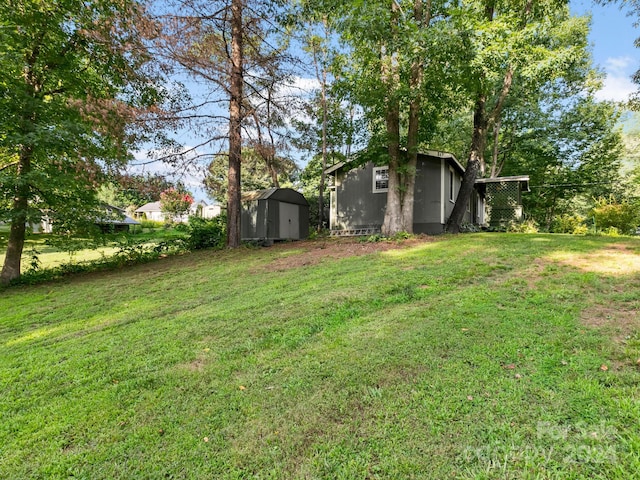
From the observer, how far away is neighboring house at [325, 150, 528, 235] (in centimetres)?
1206

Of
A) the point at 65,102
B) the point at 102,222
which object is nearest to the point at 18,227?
the point at 102,222

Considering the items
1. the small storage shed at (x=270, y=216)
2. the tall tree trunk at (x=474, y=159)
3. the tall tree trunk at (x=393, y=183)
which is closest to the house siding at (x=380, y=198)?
the tall tree trunk at (x=474, y=159)

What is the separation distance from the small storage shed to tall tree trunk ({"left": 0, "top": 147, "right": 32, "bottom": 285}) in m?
6.85

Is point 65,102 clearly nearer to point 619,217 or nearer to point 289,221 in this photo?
point 289,221

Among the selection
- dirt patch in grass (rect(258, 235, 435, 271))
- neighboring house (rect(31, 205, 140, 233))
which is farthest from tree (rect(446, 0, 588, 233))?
neighboring house (rect(31, 205, 140, 233))

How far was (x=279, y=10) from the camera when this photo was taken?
33.8ft

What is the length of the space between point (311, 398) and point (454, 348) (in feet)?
4.59

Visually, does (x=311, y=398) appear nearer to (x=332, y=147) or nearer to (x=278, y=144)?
(x=278, y=144)

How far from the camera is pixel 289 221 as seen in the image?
14078 mm

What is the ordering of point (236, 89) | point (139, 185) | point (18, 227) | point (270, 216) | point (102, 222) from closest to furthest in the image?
point (18, 227), point (102, 222), point (139, 185), point (236, 89), point (270, 216)

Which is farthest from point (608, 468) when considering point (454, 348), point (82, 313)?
point (82, 313)

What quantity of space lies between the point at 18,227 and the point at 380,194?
1133cm

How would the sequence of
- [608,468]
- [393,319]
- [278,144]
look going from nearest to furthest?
1. [608,468]
2. [393,319]
3. [278,144]

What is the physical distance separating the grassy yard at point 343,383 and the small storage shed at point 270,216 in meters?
7.83
